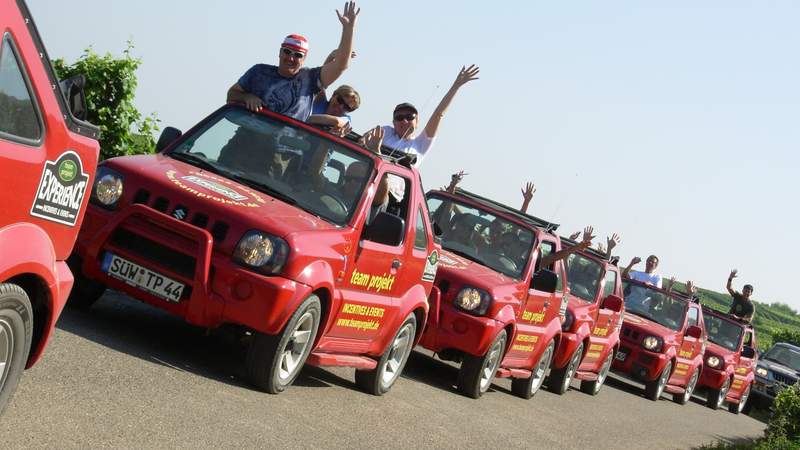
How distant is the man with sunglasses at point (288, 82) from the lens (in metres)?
11.0

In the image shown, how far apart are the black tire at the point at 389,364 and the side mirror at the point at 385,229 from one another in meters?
1.32

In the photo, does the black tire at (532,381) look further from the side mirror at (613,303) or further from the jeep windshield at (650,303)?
the jeep windshield at (650,303)

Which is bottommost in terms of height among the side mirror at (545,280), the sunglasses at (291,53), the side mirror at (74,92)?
the side mirror at (545,280)

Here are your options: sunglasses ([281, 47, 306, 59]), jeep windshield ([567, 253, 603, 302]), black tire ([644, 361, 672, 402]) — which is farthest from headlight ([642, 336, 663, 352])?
sunglasses ([281, 47, 306, 59])

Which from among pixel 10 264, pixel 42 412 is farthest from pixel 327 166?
pixel 10 264

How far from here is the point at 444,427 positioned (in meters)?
10.7

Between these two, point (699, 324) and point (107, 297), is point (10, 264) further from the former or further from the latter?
point (699, 324)

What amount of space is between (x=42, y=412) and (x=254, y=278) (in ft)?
7.33

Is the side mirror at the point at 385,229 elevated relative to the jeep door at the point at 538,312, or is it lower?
elevated

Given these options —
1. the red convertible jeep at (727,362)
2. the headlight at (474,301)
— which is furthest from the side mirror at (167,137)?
the red convertible jeep at (727,362)

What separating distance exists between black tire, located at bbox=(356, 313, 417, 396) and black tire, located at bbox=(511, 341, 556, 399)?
3958 mm

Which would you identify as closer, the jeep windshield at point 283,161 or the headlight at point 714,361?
the jeep windshield at point 283,161

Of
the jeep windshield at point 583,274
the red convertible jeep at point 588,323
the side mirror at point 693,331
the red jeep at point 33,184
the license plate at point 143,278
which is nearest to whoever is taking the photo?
the red jeep at point 33,184

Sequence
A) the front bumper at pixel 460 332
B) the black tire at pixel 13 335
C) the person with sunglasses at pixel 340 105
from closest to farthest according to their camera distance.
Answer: the black tire at pixel 13 335, the person with sunglasses at pixel 340 105, the front bumper at pixel 460 332
